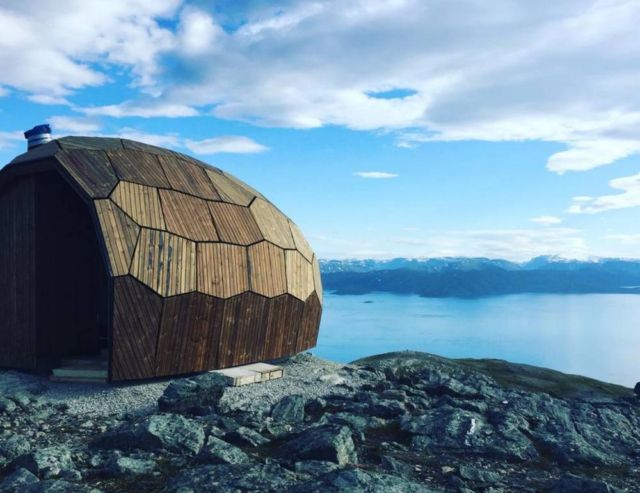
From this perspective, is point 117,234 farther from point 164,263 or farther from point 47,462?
point 47,462

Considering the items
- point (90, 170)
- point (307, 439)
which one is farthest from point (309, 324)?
point (307, 439)

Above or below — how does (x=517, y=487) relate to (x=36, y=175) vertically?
below

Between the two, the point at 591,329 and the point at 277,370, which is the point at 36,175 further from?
the point at 591,329

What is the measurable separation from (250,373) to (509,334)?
14747cm

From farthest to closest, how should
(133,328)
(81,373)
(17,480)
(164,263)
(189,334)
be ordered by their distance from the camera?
(189,334)
(81,373)
(164,263)
(133,328)
(17,480)

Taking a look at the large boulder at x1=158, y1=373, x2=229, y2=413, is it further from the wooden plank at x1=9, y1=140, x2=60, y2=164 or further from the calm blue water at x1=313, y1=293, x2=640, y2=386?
the calm blue water at x1=313, y1=293, x2=640, y2=386

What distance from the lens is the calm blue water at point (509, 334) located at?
117m

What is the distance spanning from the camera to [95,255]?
58.7 ft

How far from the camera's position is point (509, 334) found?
488 ft

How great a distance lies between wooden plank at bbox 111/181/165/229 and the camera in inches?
571

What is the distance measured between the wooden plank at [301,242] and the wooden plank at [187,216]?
13.8 ft

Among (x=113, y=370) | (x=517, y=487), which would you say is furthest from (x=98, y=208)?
(x=517, y=487)

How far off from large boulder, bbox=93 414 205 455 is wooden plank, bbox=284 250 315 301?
330 inches

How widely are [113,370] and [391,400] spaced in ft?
24.5
